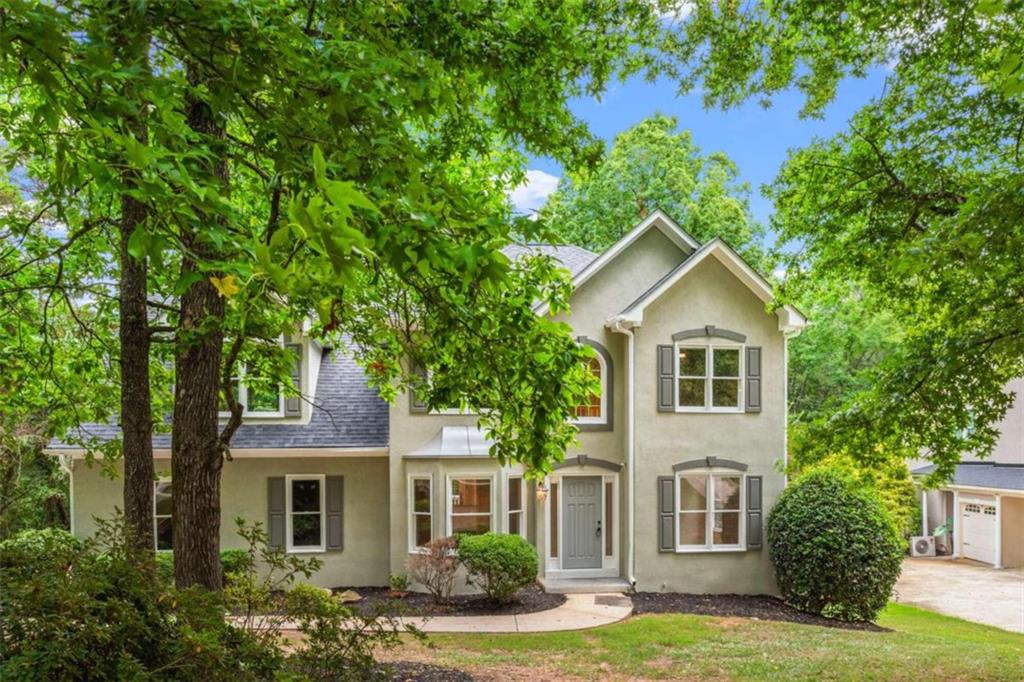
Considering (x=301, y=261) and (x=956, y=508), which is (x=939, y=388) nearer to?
(x=301, y=261)

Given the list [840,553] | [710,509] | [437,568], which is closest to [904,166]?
[840,553]

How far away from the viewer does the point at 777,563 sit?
12.9m

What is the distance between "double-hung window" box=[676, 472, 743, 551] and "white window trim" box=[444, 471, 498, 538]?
3696 millimetres

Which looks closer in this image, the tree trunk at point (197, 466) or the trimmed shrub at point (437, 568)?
the tree trunk at point (197, 466)

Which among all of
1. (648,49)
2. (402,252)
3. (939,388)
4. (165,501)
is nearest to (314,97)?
(402,252)

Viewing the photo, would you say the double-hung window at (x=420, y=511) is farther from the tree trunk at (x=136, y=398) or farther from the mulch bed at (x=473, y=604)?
the tree trunk at (x=136, y=398)

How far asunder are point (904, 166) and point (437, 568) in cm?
955

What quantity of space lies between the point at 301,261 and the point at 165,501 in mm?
13320

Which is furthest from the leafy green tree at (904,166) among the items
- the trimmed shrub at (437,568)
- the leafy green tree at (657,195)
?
the leafy green tree at (657,195)

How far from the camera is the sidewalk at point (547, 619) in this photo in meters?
10.5

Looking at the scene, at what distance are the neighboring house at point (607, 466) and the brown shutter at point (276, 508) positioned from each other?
0.09ft

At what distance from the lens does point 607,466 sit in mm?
13883

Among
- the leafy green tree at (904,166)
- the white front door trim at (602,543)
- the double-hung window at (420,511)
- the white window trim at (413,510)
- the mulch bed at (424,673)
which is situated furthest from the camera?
the white front door trim at (602,543)

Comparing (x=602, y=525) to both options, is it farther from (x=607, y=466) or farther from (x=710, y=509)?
(x=710, y=509)
